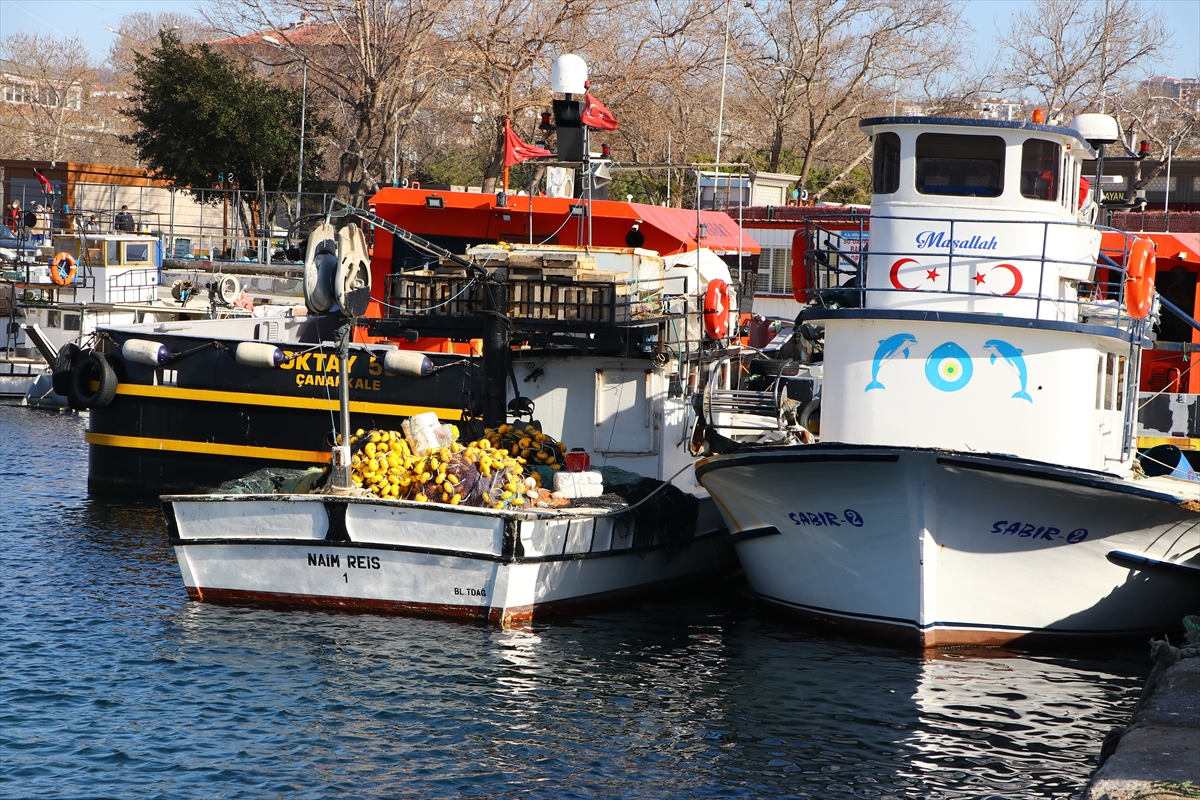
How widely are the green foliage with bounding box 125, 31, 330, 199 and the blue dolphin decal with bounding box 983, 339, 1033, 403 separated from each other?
113 ft

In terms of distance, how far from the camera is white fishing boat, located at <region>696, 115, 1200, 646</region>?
11.2 m

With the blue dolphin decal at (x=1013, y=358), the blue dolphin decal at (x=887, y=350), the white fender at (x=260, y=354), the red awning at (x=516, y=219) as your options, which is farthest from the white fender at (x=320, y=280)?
the red awning at (x=516, y=219)

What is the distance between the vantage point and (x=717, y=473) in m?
12.4

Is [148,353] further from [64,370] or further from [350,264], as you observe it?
[350,264]

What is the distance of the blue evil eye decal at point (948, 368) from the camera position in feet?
38.5

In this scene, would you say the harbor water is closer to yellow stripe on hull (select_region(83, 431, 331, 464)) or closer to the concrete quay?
the concrete quay

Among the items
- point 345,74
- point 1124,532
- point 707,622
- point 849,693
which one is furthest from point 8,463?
point 345,74

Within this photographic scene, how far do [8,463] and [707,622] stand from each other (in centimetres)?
1449

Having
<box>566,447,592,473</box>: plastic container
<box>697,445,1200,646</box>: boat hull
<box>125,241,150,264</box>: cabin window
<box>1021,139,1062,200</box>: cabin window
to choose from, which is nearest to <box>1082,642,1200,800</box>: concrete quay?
<box>697,445,1200,646</box>: boat hull

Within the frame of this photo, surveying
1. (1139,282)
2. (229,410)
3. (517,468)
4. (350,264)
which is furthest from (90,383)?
(1139,282)

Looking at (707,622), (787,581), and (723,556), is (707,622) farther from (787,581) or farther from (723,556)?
(723,556)

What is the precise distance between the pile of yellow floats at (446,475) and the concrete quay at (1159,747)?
5.91 meters

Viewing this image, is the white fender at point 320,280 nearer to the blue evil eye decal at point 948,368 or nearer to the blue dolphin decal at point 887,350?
the blue dolphin decal at point 887,350

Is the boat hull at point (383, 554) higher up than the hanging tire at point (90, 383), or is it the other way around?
the hanging tire at point (90, 383)
